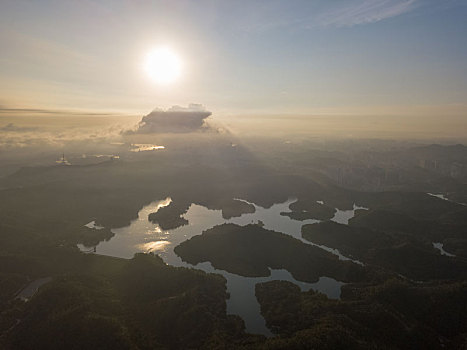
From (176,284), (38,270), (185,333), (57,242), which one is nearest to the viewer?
(185,333)

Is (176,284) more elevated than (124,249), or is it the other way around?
(176,284)

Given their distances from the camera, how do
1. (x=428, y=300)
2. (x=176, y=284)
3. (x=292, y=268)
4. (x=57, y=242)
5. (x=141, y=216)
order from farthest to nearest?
1. (x=141, y=216)
2. (x=57, y=242)
3. (x=292, y=268)
4. (x=176, y=284)
5. (x=428, y=300)

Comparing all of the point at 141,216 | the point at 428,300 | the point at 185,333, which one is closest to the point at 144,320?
the point at 185,333

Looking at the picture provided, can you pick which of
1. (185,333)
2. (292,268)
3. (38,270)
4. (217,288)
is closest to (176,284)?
(217,288)

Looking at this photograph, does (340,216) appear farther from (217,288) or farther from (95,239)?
(95,239)

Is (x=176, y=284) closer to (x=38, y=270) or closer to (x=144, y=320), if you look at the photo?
(x=144, y=320)

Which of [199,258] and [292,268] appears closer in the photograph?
[292,268]
